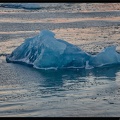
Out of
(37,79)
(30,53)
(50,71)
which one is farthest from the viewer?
(30,53)

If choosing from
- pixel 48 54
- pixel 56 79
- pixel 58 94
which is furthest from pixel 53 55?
pixel 58 94

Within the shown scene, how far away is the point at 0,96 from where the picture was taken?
5.27ft

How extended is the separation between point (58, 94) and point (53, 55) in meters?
0.62

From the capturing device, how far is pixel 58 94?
1.67 m

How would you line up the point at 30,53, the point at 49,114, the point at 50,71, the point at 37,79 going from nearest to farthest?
the point at 49,114 < the point at 37,79 < the point at 50,71 < the point at 30,53

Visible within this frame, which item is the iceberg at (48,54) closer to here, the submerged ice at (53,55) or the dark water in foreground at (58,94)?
the submerged ice at (53,55)

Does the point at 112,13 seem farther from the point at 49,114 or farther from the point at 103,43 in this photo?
the point at 49,114

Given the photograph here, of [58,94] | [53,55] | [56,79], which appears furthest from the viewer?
[53,55]

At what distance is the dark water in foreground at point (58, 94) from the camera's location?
1618 mm

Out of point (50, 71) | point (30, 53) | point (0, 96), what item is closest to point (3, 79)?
point (0, 96)

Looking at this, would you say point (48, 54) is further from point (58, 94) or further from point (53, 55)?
point (58, 94)

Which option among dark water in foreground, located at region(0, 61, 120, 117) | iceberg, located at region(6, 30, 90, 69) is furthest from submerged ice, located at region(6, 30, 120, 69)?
dark water in foreground, located at region(0, 61, 120, 117)

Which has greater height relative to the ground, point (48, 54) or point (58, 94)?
point (48, 54)

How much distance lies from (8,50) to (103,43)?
21.2 inches
